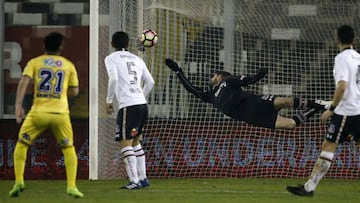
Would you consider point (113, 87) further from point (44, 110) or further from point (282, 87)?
point (282, 87)

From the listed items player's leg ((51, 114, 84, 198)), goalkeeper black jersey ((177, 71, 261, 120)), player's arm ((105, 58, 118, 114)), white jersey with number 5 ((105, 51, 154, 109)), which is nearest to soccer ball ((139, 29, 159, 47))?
goalkeeper black jersey ((177, 71, 261, 120))

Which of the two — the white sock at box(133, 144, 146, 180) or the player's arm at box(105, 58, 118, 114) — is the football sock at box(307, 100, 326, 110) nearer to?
the white sock at box(133, 144, 146, 180)

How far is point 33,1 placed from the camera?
1988cm

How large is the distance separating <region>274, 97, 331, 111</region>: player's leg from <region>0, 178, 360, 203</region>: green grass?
1.19m

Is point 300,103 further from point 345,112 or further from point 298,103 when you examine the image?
point 345,112

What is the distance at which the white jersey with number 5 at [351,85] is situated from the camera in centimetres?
1185

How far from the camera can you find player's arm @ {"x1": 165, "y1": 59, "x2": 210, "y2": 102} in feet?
53.8

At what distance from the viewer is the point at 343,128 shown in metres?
12.0

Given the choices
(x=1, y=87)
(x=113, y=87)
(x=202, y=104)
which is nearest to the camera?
(x=113, y=87)

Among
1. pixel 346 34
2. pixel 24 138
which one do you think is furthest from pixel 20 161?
pixel 346 34

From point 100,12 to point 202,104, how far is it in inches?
93.9

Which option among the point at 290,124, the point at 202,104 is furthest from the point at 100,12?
the point at 290,124

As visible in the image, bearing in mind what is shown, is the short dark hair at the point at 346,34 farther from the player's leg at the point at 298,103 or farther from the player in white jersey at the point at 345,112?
the player's leg at the point at 298,103

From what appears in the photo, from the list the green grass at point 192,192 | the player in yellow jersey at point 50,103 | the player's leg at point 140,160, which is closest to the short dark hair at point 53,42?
the player in yellow jersey at point 50,103
